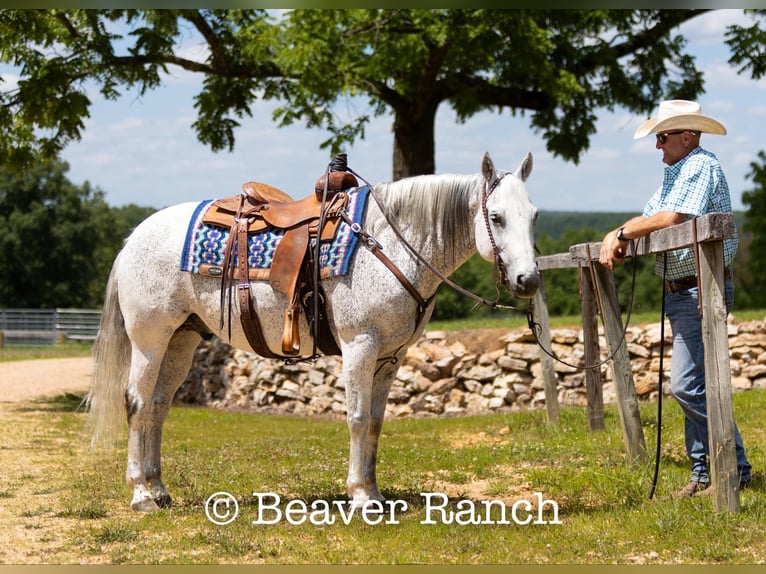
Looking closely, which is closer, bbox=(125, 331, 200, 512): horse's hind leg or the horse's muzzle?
the horse's muzzle

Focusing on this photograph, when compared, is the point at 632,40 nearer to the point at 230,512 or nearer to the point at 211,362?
the point at 211,362

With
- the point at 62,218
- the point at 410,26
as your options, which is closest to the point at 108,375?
the point at 410,26

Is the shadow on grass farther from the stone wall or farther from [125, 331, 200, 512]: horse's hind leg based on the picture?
[125, 331, 200, 512]: horse's hind leg

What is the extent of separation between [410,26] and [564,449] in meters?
10.0

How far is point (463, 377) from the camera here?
41.3ft

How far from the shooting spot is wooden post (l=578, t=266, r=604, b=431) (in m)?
7.20

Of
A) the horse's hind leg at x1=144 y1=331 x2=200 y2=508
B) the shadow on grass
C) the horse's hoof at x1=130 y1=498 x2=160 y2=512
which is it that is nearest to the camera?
the horse's hoof at x1=130 y1=498 x2=160 y2=512

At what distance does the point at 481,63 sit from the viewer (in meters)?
16.0

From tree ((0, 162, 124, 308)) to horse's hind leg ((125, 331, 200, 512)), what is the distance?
47.9 metres

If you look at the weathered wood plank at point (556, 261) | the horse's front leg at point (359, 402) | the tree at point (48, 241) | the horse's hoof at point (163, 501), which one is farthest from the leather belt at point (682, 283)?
the tree at point (48, 241)

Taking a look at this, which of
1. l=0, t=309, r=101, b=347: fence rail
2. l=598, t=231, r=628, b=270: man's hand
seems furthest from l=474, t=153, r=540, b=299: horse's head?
l=0, t=309, r=101, b=347: fence rail

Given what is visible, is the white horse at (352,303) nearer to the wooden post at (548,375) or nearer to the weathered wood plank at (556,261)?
the weathered wood plank at (556,261)

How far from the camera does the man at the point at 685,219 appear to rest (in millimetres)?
4848

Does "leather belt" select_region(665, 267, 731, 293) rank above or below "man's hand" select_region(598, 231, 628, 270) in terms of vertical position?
below
